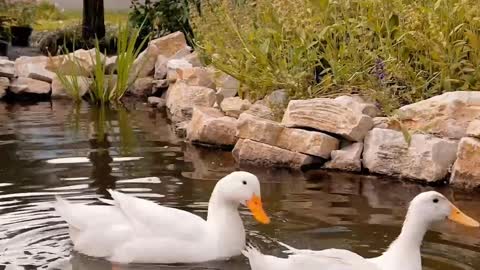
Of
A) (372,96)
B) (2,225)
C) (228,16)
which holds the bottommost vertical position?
(2,225)

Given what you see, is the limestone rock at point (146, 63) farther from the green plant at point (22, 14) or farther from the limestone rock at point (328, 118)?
the green plant at point (22, 14)

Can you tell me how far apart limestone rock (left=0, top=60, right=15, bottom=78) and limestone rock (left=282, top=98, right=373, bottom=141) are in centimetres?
602

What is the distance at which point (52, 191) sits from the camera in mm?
7242

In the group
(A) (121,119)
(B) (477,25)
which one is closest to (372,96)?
(B) (477,25)

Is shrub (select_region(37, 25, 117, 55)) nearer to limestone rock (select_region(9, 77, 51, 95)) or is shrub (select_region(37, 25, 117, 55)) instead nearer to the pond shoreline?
limestone rock (select_region(9, 77, 51, 95))

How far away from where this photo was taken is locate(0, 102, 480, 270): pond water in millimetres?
5781

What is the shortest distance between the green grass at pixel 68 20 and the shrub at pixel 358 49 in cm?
1131

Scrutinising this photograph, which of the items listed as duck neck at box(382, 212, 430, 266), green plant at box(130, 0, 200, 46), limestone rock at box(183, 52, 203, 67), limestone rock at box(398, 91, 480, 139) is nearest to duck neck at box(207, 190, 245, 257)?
duck neck at box(382, 212, 430, 266)

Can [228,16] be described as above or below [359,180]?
above

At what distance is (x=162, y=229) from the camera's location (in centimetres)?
554

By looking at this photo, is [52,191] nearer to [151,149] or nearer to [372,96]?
[151,149]

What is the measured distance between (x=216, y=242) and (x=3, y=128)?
214 inches

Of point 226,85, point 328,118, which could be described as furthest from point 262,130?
point 226,85

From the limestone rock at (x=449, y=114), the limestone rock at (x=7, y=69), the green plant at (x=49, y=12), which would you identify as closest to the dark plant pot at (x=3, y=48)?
the limestone rock at (x=7, y=69)
